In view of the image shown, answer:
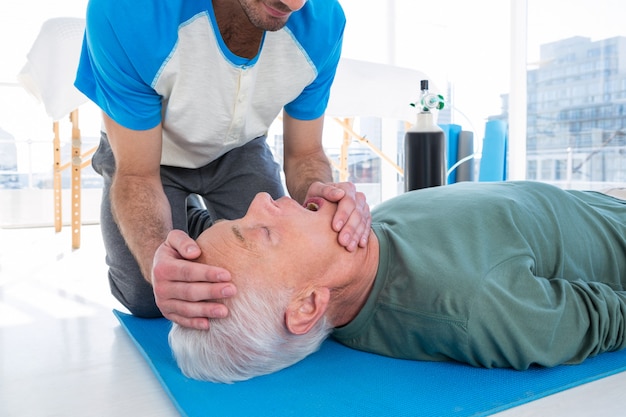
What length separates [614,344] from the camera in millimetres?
1060

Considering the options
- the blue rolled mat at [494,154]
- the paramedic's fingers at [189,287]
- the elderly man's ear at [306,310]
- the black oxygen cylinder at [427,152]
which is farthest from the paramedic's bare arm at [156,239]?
the blue rolled mat at [494,154]

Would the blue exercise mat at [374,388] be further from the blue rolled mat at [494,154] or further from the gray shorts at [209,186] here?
the blue rolled mat at [494,154]


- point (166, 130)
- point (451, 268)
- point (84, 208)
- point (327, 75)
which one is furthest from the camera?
point (84, 208)

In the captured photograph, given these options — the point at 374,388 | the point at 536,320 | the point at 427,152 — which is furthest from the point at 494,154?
the point at 374,388

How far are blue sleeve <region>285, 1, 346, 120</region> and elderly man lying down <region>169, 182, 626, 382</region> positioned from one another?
0.59 metres

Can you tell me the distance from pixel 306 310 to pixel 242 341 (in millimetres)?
133

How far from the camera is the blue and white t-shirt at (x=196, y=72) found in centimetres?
127

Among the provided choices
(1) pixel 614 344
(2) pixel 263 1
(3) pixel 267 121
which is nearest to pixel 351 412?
(1) pixel 614 344

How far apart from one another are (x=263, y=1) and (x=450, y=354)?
0.91 m

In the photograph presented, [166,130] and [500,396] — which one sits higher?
[166,130]

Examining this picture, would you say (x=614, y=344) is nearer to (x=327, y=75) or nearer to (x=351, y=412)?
(x=351, y=412)

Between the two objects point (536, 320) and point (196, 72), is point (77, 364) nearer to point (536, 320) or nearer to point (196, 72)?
point (196, 72)

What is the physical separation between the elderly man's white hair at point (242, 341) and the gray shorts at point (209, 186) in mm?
717

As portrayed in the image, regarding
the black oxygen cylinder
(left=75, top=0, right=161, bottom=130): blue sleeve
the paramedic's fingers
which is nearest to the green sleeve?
the paramedic's fingers
